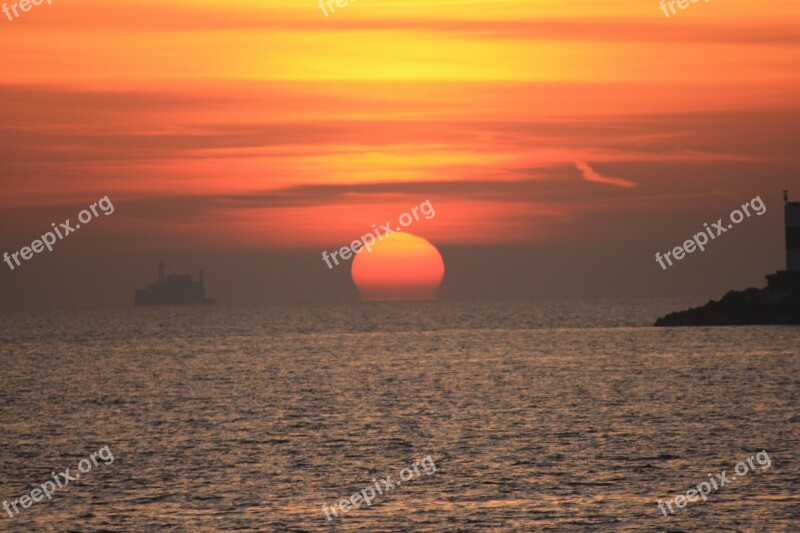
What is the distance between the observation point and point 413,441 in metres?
51.4

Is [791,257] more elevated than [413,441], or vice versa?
[791,257]

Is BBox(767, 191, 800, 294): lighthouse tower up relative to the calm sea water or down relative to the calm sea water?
up

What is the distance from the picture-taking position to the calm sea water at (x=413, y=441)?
35375mm

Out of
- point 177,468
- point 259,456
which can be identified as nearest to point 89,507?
point 177,468

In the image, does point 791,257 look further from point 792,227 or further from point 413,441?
point 413,441

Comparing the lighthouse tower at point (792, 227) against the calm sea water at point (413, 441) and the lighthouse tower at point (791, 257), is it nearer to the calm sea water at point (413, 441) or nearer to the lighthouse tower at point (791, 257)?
the lighthouse tower at point (791, 257)

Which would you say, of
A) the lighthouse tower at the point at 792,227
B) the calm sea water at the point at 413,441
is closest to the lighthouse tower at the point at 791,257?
the lighthouse tower at the point at 792,227

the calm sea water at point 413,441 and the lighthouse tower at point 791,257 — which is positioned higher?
the lighthouse tower at point 791,257

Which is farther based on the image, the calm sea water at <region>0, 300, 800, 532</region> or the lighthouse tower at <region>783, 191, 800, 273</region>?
the lighthouse tower at <region>783, 191, 800, 273</region>

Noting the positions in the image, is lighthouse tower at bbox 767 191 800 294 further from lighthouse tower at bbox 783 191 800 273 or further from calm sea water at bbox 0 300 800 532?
calm sea water at bbox 0 300 800 532

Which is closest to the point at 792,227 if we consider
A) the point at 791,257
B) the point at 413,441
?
the point at 791,257

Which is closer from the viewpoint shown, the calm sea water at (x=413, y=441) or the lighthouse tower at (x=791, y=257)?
the calm sea water at (x=413, y=441)

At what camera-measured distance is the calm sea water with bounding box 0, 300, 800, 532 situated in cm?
3538

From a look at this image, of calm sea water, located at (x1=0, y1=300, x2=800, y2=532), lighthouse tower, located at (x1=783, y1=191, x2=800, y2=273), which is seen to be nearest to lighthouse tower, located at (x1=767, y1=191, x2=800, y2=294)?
lighthouse tower, located at (x1=783, y1=191, x2=800, y2=273)
